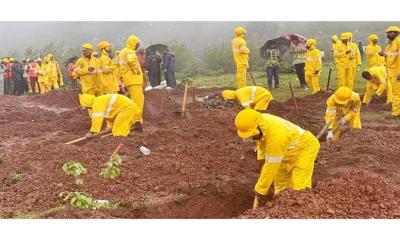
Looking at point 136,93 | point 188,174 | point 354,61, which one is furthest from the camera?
point 354,61

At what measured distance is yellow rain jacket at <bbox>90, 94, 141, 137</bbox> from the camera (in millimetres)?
9180

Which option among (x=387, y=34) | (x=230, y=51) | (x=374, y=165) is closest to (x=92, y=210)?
(x=374, y=165)

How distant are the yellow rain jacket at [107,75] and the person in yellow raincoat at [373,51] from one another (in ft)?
17.8

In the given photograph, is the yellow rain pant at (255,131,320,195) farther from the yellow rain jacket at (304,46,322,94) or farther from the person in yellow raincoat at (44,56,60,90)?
the yellow rain jacket at (304,46,322,94)

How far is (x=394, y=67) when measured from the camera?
11336 mm

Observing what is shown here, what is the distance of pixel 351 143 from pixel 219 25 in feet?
8.85

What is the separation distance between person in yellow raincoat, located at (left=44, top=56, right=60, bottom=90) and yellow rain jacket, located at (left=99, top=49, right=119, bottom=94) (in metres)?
1.00

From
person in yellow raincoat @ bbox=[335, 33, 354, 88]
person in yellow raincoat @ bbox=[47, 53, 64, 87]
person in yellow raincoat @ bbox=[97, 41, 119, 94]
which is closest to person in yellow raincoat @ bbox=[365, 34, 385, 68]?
person in yellow raincoat @ bbox=[335, 33, 354, 88]

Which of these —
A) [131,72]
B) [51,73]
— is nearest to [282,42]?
[131,72]

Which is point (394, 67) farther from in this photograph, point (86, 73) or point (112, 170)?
point (112, 170)

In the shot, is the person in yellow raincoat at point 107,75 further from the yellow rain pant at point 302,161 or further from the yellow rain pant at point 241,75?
the yellow rain pant at point 302,161

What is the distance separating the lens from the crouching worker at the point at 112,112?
30.0 ft

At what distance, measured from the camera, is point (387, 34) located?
10055mm

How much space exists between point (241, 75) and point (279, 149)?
6331 millimetres
